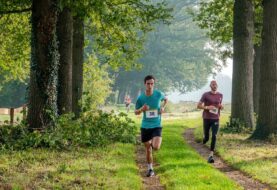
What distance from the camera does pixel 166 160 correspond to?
13.4 metres

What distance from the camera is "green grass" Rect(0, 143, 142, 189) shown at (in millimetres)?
9227

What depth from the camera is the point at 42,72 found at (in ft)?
50.0

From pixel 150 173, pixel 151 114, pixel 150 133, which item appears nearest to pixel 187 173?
pixel 150 173

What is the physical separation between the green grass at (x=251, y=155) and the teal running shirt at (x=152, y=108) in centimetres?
262

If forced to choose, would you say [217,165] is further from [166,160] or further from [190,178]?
[190,178]

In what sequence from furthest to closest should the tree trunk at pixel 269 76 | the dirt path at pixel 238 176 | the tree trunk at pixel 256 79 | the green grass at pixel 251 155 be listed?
the tree trunk at pixel 256 79
the tree trunk at pixel 269 76
the green grass at pixel 251 155
the dirt path at pixel 238 176

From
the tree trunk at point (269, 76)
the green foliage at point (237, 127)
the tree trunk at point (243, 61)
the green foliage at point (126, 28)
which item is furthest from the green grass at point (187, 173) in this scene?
the tree trunk at point (243, 61)

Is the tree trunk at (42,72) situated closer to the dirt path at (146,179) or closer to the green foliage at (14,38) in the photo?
the dirt path at (146,179)

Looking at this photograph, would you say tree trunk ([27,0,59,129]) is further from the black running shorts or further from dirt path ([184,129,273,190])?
dirt path ([184,129,273,190])

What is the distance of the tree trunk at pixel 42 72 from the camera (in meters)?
15.0

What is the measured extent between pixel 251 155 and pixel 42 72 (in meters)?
6.74

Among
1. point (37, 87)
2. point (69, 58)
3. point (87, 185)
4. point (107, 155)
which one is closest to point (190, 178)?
point (87, 185)

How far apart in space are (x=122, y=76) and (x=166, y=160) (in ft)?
256

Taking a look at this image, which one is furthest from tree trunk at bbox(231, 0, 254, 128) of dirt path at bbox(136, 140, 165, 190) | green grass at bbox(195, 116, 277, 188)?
dirt path at bbox(136, 140, 165, 190)
